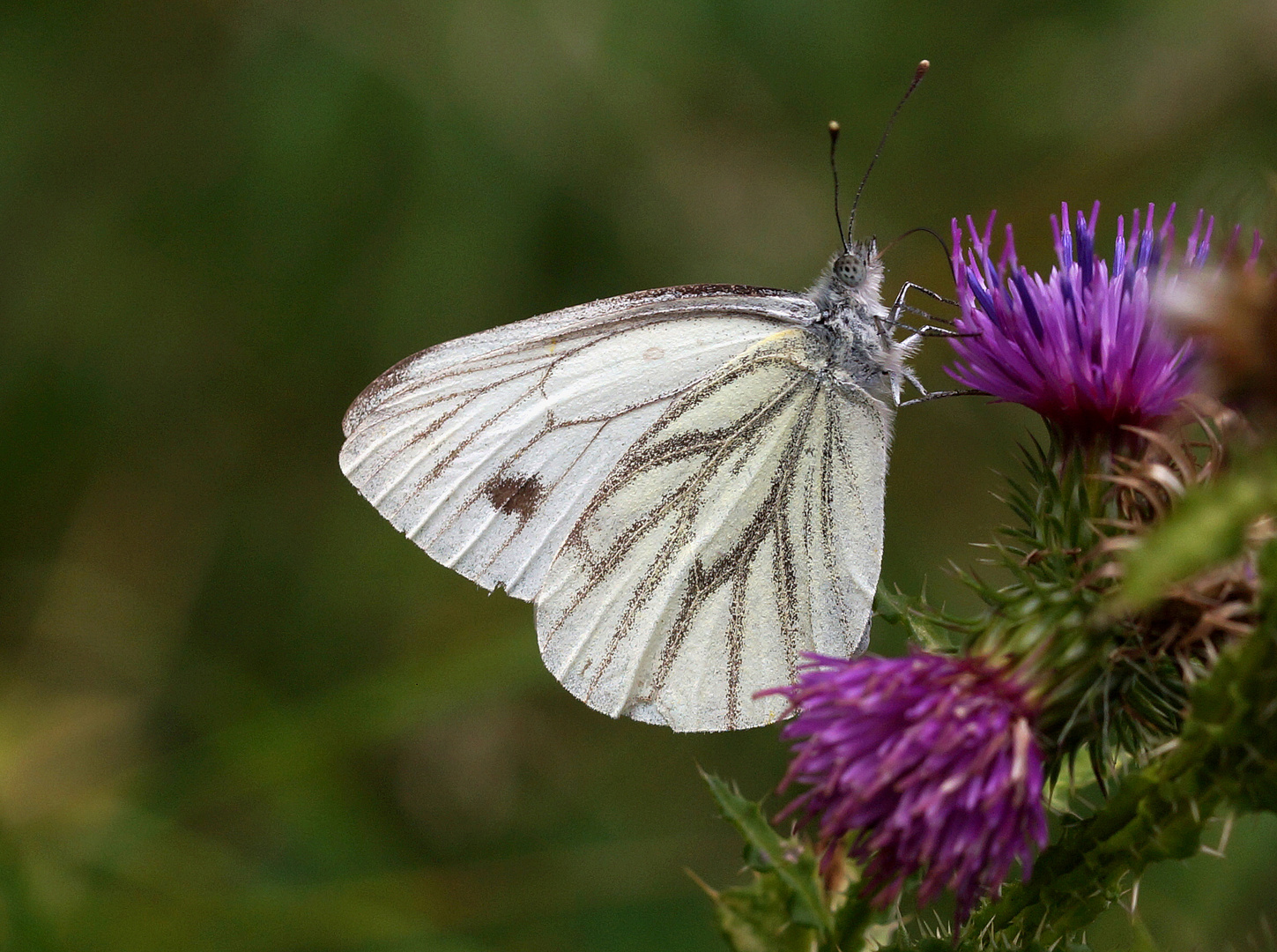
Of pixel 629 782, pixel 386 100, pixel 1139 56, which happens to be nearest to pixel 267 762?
pixel 629 782

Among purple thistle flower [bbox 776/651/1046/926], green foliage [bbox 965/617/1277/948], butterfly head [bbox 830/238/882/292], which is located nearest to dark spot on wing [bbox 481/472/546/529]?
butterfly head [bbox 830/238/882/292]

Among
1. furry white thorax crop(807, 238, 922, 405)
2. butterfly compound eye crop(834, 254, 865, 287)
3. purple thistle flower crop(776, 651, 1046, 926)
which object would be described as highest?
butterfly compound eye crop(834, 254, 865, 287)

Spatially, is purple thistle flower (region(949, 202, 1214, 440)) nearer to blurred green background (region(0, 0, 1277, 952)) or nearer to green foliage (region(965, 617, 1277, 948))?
green foliage (region(965, 617, 1277, 948))

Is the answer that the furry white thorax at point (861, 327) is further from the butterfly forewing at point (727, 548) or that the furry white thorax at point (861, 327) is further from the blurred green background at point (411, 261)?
the blurred green background at point (411, 261)

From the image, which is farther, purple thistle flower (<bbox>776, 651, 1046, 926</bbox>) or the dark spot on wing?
the dark spot on wing

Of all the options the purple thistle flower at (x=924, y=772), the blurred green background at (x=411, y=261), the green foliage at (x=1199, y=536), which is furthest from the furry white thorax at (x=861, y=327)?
the green foliage at (x=1199, y=536)

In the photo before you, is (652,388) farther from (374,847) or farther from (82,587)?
(82,587)

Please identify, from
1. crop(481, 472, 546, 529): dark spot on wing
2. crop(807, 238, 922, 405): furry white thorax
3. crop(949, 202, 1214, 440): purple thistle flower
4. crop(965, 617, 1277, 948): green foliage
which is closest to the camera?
crop(965, 617, 1277, 948): green foliage
